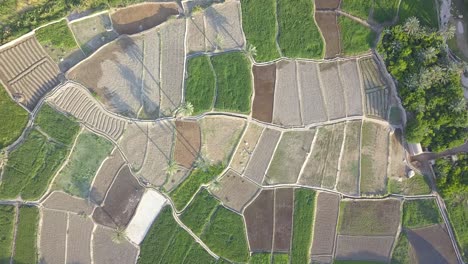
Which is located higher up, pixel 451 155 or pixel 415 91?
pixel 415 91

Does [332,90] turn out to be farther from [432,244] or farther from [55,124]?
[55,124]

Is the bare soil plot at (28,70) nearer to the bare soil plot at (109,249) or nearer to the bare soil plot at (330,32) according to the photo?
the bare soil plot at (109,249)

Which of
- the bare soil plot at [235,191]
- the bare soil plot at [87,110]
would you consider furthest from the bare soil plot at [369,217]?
the bare soil plot at [87,110]

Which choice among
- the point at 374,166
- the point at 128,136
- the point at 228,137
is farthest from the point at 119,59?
the point at 374,166

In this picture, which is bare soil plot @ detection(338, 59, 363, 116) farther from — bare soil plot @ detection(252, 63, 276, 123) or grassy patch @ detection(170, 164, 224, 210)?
grassy patch @ detection(170, 164, 224, 210)

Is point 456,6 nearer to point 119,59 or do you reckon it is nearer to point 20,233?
point 119,59
